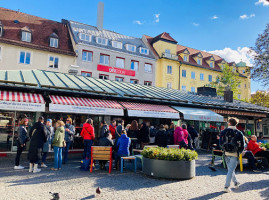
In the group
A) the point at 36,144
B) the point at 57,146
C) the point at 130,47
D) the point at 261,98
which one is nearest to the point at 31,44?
the point at 130,47

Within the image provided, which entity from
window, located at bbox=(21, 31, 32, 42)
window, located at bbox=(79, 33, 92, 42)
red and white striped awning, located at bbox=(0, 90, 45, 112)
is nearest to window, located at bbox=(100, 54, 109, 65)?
window, located at bbox=(79, 33, 92, 42)

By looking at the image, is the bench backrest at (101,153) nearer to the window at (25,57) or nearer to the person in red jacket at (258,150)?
the person in red jacket at (258,150)

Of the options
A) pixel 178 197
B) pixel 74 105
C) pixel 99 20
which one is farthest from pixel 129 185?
pixel 99 20

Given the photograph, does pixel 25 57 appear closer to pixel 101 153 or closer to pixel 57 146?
pixel 57 146

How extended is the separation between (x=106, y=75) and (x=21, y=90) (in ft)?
58.4

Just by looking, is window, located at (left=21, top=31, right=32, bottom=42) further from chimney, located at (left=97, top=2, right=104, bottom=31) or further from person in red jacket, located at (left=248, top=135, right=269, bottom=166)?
person in red jacket, located at (left=248, top=135, right=269, bottom=166)

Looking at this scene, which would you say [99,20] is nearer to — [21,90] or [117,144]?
[21,90]

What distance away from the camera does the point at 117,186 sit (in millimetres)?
5402

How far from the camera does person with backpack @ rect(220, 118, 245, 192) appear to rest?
5258 millimetres

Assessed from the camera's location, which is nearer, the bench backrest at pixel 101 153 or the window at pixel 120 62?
the bench backrest at pixel 101 153

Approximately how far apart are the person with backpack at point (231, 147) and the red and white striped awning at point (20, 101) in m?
7.01

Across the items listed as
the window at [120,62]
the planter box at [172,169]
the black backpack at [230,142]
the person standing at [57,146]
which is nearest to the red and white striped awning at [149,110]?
the person standing at [57,146]

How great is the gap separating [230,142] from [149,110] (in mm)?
6516

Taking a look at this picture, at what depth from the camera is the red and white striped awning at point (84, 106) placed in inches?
366
